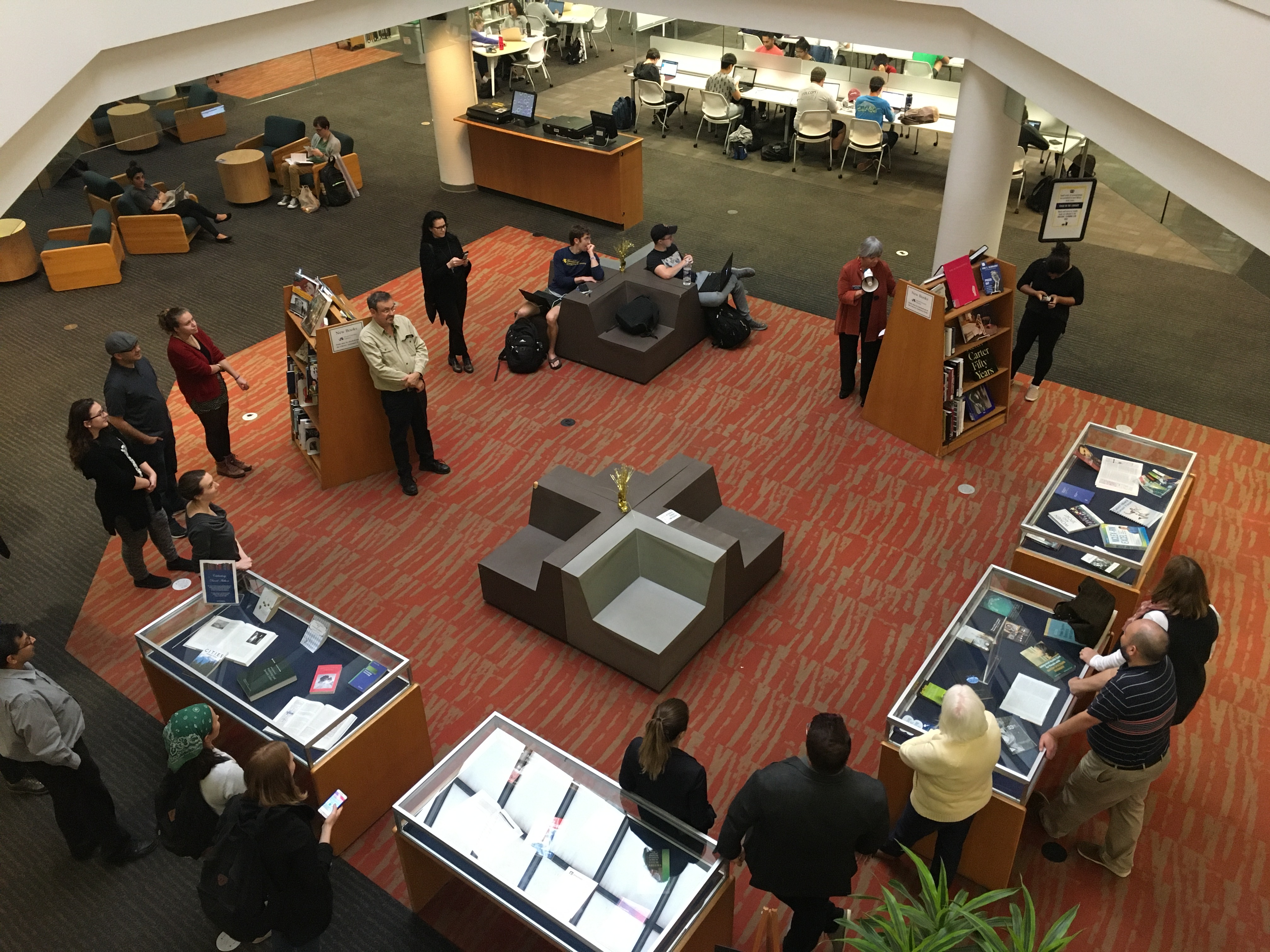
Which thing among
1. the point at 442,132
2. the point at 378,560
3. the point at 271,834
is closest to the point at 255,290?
the point at 442,132

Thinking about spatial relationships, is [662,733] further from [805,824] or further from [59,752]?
[59,752]

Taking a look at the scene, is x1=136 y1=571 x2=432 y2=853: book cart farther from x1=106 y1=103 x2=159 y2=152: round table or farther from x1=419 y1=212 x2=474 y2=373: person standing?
x1=106 y1=103 x2=159 y2=152: round table

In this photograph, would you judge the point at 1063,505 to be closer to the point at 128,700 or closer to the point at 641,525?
the point at 641,525

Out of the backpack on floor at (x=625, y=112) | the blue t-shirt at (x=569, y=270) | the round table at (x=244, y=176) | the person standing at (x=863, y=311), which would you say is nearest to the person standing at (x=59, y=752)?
the blue t-shirt at (x=569, y=270)

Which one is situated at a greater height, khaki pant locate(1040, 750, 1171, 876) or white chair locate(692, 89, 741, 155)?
white chair locate(692, 89, 741, 155)

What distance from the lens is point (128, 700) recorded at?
6.11m

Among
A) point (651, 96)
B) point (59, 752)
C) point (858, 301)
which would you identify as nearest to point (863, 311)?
point (858, 301)

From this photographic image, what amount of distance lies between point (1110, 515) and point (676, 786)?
367 centimetres

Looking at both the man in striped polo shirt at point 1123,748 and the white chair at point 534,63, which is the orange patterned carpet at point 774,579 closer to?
the man in striped polo shirt at point 1123,748

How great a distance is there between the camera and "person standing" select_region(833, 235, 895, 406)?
7.96 meters

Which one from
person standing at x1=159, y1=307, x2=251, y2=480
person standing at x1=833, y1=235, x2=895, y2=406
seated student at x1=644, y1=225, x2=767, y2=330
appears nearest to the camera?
person standing at x1=159, y1=307, x2=251, y2=480

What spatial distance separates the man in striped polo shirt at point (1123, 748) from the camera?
428 centimetres

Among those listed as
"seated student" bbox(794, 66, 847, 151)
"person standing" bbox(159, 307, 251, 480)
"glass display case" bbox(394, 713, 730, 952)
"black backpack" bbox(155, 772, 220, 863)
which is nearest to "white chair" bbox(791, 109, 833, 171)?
"seated student" bbox(794, 66, 847, 151)

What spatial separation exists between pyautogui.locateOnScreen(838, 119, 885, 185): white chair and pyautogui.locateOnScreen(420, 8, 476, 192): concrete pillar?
16.9ft
